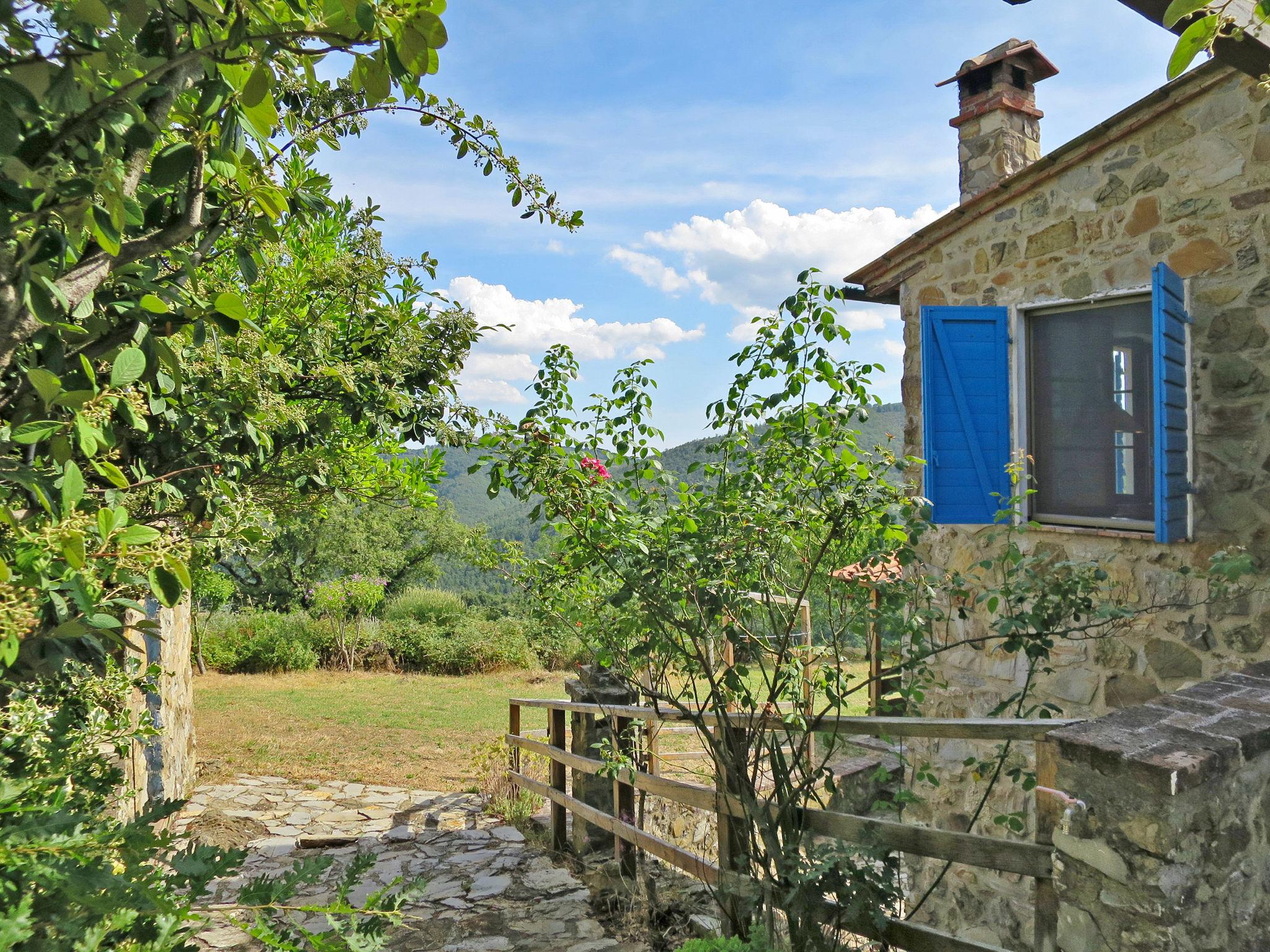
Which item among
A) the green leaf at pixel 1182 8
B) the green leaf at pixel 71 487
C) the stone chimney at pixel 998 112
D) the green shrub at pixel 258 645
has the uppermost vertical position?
the stone chimney at pixel 998 112

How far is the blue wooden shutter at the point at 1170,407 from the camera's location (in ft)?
11.9

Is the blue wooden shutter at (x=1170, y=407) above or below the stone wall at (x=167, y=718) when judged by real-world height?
above

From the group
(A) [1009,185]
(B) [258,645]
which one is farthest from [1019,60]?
(B) [258,645]

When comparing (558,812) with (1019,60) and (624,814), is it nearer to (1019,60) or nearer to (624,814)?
(624,814)

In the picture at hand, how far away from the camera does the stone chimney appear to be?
5234 mm

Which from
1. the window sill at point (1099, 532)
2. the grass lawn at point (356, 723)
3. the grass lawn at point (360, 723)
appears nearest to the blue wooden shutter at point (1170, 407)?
the window sill at point (1099, 532)

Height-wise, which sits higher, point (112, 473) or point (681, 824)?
point (112, 473)

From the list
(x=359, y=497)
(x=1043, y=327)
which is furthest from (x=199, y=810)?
(x=1043, y=327)

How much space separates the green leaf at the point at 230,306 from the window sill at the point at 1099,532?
11.4 feet

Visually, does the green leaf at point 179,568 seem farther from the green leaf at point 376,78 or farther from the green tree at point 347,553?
the green tree at point 347,553

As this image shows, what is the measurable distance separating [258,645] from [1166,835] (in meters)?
14.4

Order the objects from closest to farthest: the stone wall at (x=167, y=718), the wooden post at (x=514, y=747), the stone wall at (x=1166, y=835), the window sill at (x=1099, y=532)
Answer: the stone wall at (x=1166, y=835) → the window sill at (x=1099, y=532) → the stone wall at (x=167, y=718) → the wooden post at (x=514, y=747)

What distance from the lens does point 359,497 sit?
6004 millimetres

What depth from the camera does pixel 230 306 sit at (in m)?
1.44
